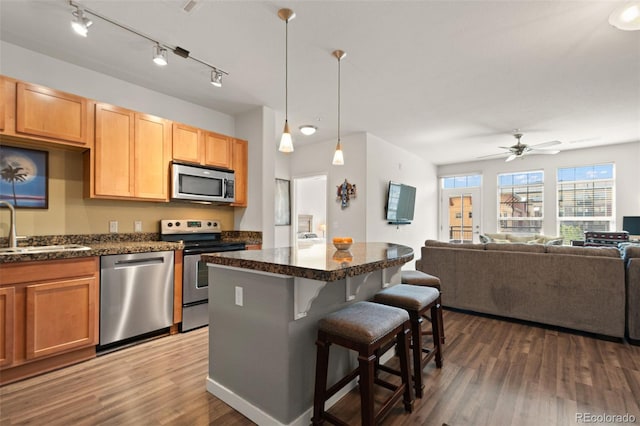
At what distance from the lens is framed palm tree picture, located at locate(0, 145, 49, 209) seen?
2535mm

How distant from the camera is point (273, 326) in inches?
63.8

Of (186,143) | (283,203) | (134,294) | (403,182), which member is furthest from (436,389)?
(403,182)

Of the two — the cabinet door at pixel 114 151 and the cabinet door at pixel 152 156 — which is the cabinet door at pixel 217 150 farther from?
the cabinet door at pixel 114 151

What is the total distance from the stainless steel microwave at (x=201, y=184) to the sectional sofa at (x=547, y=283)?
2822 millimetres

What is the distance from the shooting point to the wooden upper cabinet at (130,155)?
9.23ft

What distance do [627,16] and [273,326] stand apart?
9.92 ft

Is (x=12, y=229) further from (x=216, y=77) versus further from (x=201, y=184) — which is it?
(x=216, y=77)

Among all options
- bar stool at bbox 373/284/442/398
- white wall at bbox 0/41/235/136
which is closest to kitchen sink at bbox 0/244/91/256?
white wall at bbox 0/41/235/136

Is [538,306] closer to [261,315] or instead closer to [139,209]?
[261,315]

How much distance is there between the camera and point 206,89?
338 centimetres

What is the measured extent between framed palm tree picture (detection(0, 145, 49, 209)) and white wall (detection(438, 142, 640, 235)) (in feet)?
25.8

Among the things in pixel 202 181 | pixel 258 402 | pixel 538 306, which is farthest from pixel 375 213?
pixel 258 402

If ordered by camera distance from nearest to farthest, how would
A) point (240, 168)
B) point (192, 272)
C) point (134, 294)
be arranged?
1. point (134, 294)
2. point (192, 272)
3. point (240, 168)

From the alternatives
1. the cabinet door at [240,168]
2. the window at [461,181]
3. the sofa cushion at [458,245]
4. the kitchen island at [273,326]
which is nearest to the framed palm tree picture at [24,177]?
the cabinet door at [240,168]
